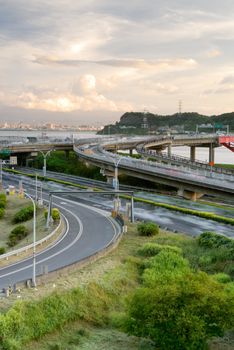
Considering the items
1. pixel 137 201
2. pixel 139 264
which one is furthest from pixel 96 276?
pixel 137 201

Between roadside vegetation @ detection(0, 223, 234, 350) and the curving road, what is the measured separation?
323 centimetres

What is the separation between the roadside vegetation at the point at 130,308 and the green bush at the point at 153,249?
3.19ft

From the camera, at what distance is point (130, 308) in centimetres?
2988

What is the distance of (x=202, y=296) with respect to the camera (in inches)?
1129

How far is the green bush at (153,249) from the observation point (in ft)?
152

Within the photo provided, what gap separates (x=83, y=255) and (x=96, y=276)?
21.8 feet

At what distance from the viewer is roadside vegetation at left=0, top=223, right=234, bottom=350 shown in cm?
2825

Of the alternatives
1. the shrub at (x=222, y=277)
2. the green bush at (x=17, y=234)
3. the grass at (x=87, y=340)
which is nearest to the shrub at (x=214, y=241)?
the shrub at (x=222, y=277)

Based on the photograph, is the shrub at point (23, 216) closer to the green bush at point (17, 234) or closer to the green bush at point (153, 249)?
the green bush at point (17, 234)

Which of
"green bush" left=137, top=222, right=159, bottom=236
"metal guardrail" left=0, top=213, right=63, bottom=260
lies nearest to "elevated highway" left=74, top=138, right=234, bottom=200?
"green bush" left=137, top=222, right=159, bottom=236

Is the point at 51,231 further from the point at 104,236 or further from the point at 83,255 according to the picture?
the point at 83,255

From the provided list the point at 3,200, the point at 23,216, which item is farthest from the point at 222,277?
the point at 3,200

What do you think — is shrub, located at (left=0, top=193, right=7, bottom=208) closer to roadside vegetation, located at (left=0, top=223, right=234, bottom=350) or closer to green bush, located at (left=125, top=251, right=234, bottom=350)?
roadside vegetation, located at (left=0, top=223, right=234, bottom=350)

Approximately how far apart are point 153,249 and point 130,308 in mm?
17176
